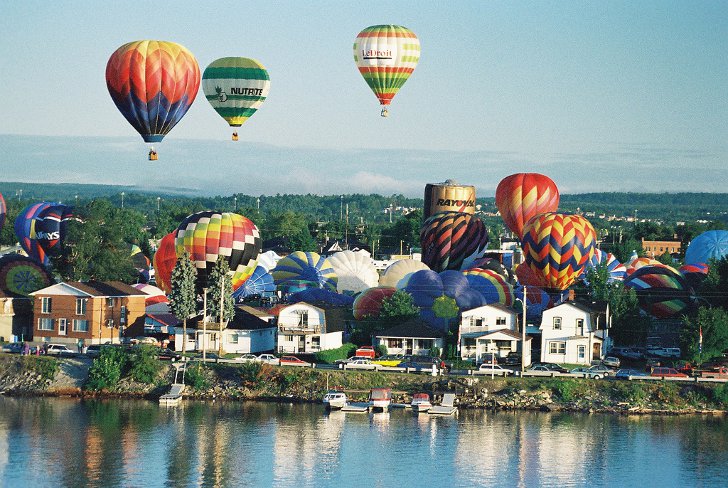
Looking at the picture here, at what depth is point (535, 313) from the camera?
73.3m

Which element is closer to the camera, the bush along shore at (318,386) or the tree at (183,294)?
the bush along shore at (318,386)

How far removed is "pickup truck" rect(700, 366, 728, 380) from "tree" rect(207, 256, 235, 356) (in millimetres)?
20927

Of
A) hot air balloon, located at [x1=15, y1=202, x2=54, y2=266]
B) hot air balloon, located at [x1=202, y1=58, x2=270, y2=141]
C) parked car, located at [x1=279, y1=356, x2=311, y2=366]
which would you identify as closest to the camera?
parked car, located at [x1=279, y1=356, x2=311, y2=366]

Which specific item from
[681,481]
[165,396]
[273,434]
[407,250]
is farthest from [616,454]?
[407,250]

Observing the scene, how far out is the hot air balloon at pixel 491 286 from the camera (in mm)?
75500

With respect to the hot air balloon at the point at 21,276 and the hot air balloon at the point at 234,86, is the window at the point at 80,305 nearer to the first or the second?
the hot air balloon at the point at 21,276

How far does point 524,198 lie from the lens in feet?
286

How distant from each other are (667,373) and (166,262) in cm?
2627

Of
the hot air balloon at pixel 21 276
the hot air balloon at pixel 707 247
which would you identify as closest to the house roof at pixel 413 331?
the hot air balloon at pixel 21 276

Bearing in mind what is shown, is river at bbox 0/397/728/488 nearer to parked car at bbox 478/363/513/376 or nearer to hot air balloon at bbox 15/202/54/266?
parked car at bbox 478/363/513/376

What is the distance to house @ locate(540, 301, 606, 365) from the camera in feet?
213

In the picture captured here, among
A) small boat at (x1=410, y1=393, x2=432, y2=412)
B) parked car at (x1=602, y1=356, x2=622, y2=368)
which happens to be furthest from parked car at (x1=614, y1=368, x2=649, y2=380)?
small boat at (x1=410, y1=393, x2=432, y2=412)

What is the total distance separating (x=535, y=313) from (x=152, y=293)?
21011 mm

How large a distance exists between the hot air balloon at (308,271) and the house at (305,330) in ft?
58.1
